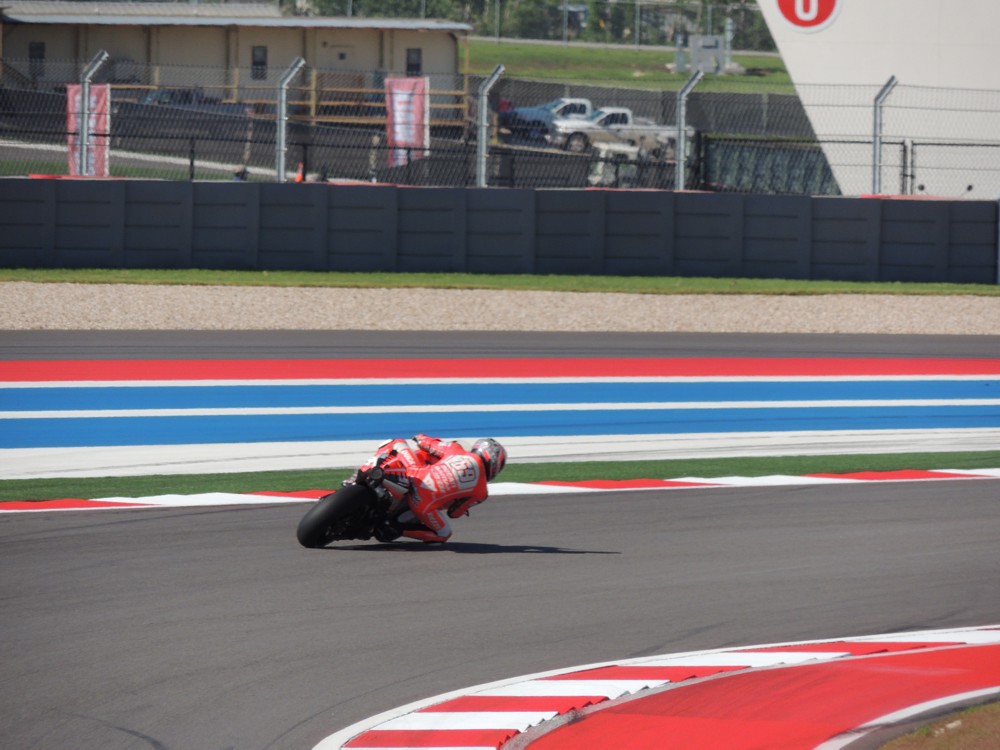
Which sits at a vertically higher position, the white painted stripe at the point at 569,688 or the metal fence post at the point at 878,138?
the metal fence post at the point at 878,138

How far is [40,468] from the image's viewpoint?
981 centimetres

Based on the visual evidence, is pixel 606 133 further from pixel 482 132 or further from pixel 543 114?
pixel 482 132

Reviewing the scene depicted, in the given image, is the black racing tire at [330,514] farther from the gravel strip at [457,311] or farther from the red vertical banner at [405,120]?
the red vertical banner at [405,120]

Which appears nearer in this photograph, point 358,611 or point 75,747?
point 75,747

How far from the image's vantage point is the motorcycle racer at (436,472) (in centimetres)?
735

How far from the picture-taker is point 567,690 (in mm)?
5141

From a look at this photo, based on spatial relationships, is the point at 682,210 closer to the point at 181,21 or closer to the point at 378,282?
the point at 378,282

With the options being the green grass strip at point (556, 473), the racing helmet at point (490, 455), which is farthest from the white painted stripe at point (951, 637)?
the green grass strip at point (556, 473)

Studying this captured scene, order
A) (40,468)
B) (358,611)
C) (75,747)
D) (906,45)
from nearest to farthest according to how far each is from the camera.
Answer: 1. (75,747)
2. (358,611)
3. (40,468)
4. (906,45)

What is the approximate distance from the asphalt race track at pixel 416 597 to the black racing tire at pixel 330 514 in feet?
0.35

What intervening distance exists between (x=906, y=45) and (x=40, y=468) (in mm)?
23195

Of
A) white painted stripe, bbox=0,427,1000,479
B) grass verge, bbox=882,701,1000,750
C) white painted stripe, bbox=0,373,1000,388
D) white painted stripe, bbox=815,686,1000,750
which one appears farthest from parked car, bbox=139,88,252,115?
grass verge, bbox=882,701,1000,750

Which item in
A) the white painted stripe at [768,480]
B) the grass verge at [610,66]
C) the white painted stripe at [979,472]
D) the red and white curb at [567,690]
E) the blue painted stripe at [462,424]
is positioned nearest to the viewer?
the red and white curb at [567,690]

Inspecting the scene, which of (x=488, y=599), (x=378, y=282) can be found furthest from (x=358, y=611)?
(x=378, y=282)
